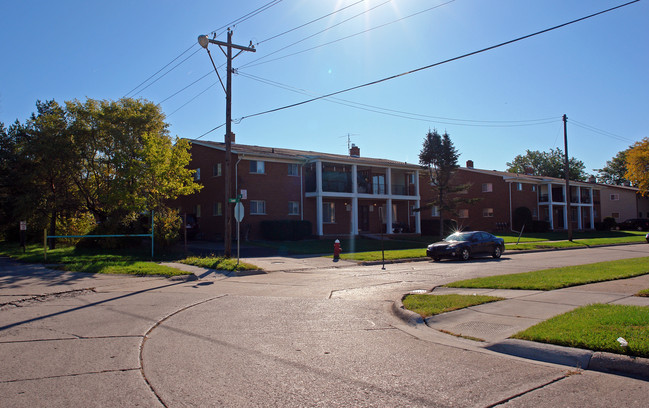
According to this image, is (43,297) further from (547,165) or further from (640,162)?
(547,165)

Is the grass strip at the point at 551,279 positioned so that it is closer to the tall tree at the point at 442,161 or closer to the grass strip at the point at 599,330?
the grass strip at the point at 599,330

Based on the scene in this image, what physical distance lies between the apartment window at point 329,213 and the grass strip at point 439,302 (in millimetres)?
25396

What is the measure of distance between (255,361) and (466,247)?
17980 mm

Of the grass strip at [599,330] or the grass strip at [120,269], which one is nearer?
the grass strip at [599,330]

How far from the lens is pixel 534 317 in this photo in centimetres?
755

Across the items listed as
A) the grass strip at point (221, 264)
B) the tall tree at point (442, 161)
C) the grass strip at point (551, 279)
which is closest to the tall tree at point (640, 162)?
the tall tree at point (442, 161)

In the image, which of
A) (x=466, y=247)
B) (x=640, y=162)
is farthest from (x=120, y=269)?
(x=640, y=162)

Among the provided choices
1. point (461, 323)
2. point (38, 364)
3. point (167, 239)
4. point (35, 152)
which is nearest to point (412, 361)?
point (461, 323)

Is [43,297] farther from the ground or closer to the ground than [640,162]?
closer to the ground

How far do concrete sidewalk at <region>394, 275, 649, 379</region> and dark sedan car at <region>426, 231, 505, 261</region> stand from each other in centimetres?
993

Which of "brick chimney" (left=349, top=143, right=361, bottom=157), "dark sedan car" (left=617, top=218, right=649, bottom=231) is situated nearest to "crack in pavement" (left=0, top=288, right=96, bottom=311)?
"brick chimney" (left=349, top=143, right=361, bottom=157)

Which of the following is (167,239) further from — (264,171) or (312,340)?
(312,340)

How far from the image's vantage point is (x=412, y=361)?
5.58 m

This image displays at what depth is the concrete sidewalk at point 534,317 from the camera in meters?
5.34
